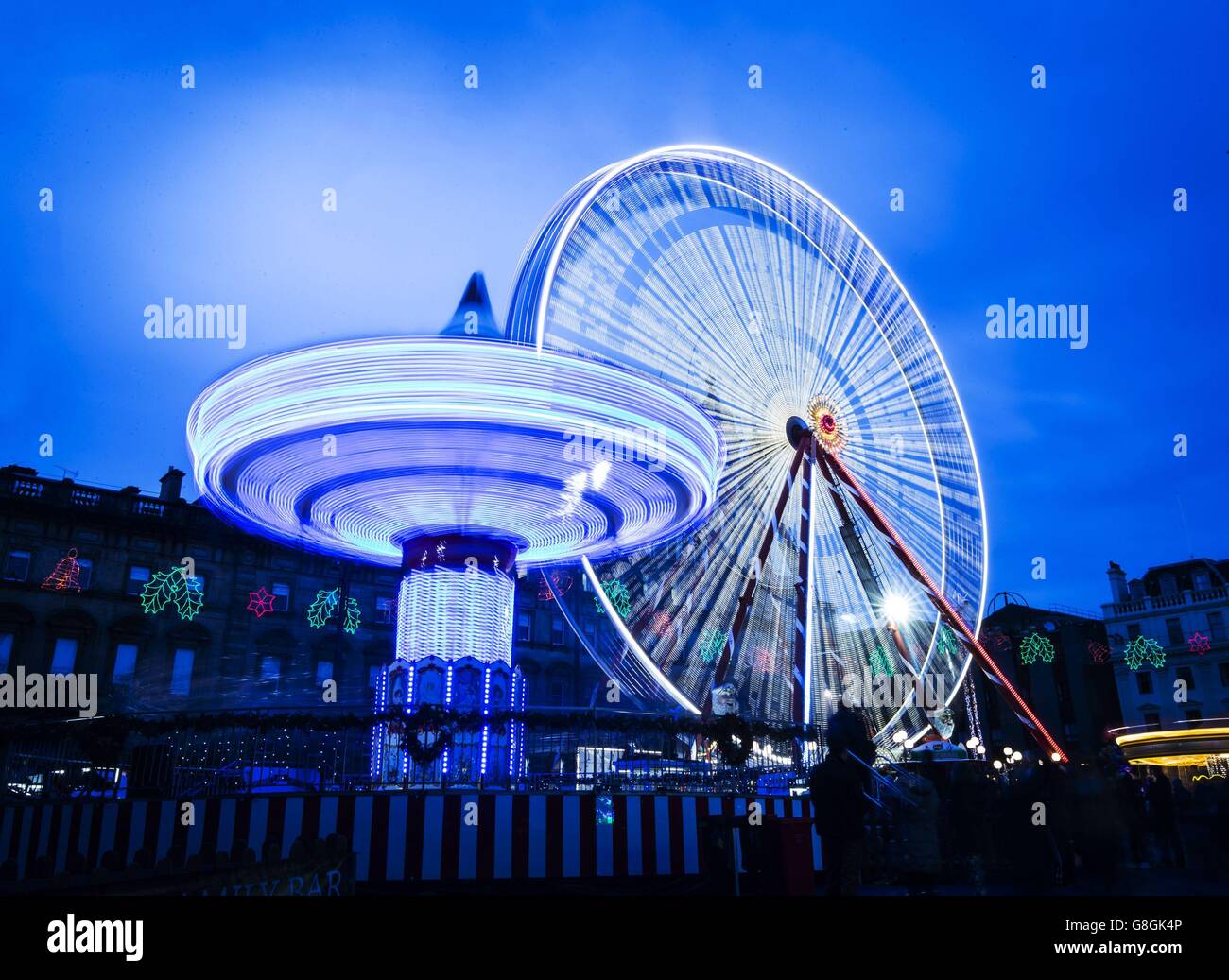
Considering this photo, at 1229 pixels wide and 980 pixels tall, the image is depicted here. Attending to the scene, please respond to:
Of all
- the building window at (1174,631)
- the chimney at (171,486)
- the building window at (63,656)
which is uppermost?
the chimney at (171,486)

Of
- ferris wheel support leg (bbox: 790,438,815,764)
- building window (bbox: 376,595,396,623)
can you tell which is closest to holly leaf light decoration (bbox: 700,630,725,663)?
ferris wheel support leg (bbox: 790,438,815,764)

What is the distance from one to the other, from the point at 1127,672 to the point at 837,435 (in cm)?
3122

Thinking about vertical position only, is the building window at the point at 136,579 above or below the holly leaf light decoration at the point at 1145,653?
above

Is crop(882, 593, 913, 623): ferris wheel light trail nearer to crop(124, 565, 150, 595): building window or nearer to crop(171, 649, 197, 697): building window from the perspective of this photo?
crop(171, 649, 197, 697): building window

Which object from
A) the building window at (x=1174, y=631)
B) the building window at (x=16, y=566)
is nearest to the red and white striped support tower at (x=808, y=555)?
the building window at (x=16, y=566)

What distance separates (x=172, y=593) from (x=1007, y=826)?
28695mm

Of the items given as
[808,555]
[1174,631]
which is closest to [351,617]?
[808,555]

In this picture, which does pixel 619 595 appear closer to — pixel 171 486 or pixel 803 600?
pixel 803 600

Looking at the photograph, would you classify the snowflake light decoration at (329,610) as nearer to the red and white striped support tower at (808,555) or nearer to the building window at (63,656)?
the building window at (63,656)

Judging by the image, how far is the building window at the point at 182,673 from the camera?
3105 cm

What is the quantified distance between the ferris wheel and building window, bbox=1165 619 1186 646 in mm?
25583

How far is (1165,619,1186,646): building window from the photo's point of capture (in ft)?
134

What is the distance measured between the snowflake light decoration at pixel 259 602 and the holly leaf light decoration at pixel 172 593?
65.9 inches
